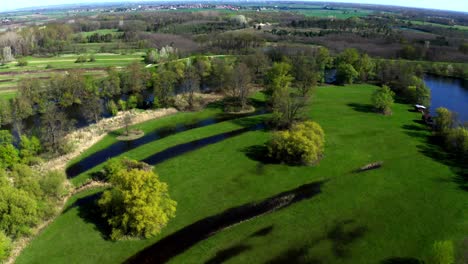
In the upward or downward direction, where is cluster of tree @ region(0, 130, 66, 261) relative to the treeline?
downward

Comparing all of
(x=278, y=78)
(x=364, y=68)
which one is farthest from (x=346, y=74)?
(x=278, y=78)

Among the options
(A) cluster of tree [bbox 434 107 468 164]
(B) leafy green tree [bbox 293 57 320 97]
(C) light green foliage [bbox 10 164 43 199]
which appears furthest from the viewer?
(B) leafy green tree [bbox 293 57 320 97]

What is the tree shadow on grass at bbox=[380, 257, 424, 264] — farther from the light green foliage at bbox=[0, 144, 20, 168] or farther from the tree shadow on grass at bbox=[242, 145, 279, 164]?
the light green foliage at bbox=[0, 144, 20, 168]

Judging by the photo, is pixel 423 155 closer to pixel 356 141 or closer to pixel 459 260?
pixel 356 141

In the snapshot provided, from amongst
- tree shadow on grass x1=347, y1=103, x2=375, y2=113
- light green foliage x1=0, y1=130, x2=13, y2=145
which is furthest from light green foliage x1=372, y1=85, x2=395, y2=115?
light green foliage x1=0, y1=130, x2=13, y2=145

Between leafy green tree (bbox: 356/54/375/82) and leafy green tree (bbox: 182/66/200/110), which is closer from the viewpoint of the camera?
leafy green tree (bbox: 182/66/200/110)

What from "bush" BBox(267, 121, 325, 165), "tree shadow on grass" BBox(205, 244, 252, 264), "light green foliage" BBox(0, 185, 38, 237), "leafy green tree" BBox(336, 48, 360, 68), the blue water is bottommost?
"tree shadow on grass" BBox(205, 244, 252, 264)

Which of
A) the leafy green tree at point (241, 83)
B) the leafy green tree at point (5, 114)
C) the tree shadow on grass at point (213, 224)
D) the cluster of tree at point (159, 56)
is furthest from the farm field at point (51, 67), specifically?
the tree shadow on grass at point (213, 224)
